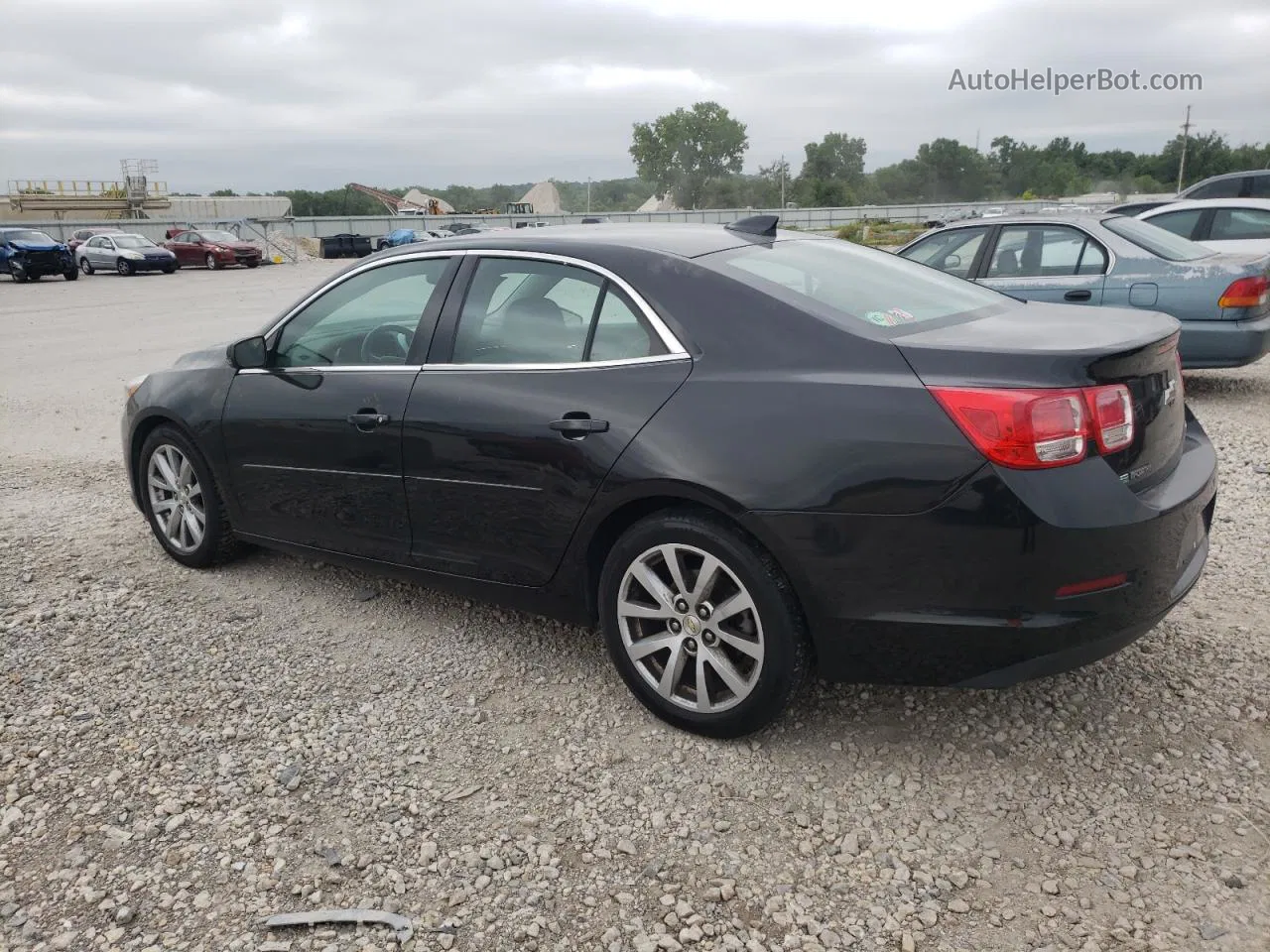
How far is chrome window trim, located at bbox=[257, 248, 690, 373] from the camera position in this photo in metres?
3.23

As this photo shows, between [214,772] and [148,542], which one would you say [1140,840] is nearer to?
[214,772]

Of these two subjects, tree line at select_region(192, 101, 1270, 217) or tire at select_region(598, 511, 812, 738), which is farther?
tree line at select_region(192, 101, 1270, 217)

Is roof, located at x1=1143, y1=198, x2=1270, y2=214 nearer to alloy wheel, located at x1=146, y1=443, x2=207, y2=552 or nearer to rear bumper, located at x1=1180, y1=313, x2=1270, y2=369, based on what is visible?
rear bumper, located at x1=1180, y1=313, x2=1270, y2=369

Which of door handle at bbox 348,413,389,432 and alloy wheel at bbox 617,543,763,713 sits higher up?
door handle at bbox 348,413,389,432

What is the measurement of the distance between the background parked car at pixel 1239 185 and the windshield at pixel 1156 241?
8.72m

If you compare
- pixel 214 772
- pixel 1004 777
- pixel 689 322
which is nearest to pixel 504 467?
pixel 689 322

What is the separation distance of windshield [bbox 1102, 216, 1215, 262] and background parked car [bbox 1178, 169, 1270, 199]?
8719mm

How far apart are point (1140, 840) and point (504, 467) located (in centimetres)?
219

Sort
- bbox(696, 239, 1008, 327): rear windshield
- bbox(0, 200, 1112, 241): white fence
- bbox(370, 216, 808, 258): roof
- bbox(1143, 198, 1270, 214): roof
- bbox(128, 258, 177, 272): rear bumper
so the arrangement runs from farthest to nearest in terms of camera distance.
Answer: bbox(0, 200, 1112, 241): white fence
bbox(128, 258, 177, 272): rear bumper
bbox(1143, 198, 1270, 214): roof
bbox(370, 216, 808, 258): roof
bbox(696, 239, 1008, 327): rear windshield

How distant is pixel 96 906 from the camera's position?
8.59 feet

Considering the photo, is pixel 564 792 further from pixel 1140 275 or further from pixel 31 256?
pixel 31 256

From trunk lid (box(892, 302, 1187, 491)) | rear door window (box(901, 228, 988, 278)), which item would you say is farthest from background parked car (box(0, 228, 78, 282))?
trunk lid (box(892, 302, 1187, 491))

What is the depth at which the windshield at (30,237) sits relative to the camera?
29969 millimetres

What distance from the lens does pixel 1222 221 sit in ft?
34.6
